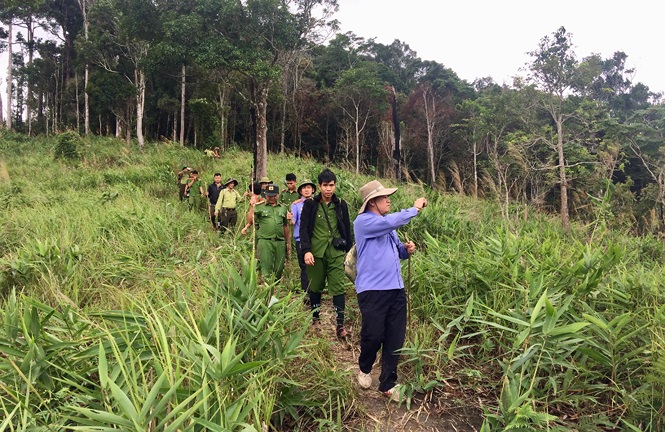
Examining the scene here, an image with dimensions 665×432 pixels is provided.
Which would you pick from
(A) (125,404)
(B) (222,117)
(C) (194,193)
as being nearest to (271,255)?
(A) (125,404)

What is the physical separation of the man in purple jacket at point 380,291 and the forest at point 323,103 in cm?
213

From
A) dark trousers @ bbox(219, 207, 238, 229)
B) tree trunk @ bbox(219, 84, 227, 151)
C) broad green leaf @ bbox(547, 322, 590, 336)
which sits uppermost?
tree trunk @ bbox(219, 84, 227, 151)

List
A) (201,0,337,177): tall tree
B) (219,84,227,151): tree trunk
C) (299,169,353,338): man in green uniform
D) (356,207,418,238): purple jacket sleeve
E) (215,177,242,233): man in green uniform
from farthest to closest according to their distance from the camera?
1. (219,84,227,151): tree trunk
2. (201,0,337,177): tall tree
3. (215,177,242,233): man in green uniform
4. (299,169,353,338): man in green uniform
5. (356,207,418,238): purple jacket sleeve

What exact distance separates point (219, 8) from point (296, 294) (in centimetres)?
1168

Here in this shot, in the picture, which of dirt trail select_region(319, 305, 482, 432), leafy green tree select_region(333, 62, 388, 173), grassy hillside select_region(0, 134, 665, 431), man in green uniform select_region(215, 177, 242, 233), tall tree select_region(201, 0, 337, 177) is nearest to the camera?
grassy hillside select_region(0, 134, 665, 431)

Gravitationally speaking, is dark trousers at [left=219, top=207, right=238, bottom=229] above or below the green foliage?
below

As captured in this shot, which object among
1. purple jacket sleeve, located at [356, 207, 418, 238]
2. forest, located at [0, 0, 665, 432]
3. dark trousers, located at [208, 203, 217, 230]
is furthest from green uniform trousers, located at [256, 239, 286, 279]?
dark trousers, located at [208, 203, 217, 230]

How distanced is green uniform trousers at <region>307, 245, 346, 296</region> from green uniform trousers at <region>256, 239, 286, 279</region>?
2.68 feet

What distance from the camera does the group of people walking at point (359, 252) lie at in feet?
8.29

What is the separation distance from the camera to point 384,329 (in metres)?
2.58

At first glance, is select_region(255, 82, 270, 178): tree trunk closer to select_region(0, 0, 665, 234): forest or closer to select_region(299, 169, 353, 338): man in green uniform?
select_region(0, 0, 665, 234): forest

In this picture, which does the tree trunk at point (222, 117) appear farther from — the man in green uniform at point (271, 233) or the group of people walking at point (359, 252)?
the man in green uniform at point (271, 233)

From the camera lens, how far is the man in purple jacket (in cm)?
251

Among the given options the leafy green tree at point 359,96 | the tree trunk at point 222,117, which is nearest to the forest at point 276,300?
the tree trunk at point 222,117
